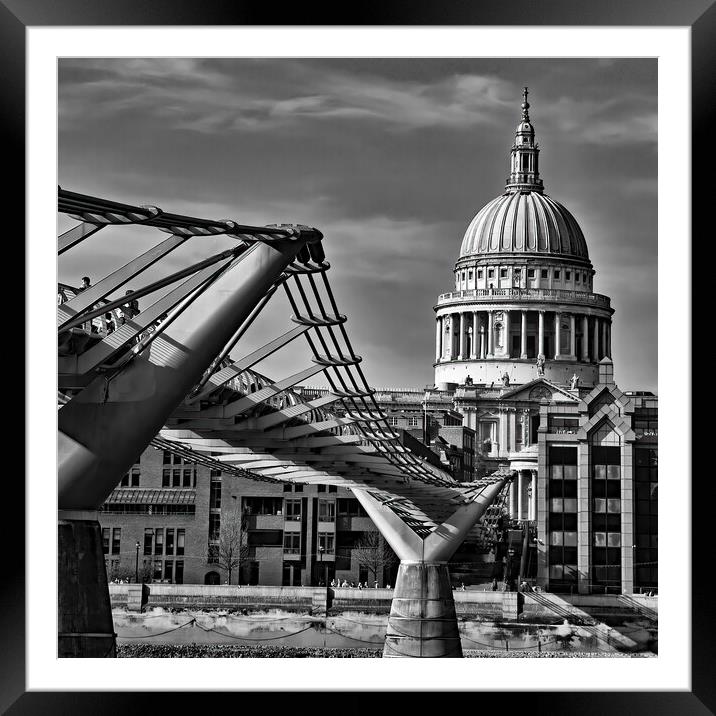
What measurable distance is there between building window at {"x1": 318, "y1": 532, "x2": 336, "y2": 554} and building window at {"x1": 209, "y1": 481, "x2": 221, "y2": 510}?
365cm

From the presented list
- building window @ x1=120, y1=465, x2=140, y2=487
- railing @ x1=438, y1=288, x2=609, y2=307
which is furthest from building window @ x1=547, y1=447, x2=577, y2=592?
railing @ x1=438, y1=288, x2=609, y2=307

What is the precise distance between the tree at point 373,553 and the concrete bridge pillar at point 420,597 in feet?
51.7

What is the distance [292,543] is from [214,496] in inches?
124

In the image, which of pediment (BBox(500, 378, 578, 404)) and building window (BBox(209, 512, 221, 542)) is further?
pediment (BBox(500, 378, 578, 404))

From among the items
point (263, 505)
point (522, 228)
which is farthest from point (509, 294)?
point (263, 505)

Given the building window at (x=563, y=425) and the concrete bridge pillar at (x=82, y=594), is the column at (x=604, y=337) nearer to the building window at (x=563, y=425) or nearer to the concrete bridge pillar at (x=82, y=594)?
the building window at (x=563, y=425)

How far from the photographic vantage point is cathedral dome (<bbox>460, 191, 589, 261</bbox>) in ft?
347

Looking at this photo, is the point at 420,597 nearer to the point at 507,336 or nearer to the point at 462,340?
the point at 507,336

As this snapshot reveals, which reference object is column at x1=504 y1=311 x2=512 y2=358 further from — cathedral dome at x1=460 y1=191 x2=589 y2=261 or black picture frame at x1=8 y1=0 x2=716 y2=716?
black picture frame at x1=8 y1=0 x2=716 y2=716

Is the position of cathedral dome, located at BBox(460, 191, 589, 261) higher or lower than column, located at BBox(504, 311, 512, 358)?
higher
